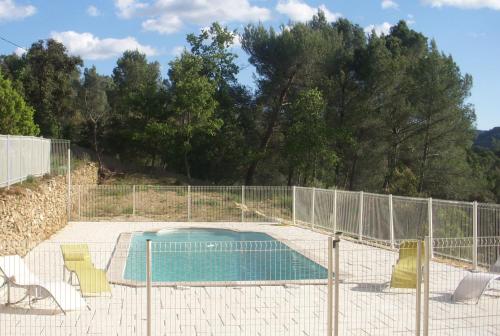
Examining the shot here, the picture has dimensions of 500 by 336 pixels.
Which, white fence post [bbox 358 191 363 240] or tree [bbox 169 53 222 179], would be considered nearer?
white fence post [bbox 358 191 363 240]

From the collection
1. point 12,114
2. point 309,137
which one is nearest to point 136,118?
point 309,137

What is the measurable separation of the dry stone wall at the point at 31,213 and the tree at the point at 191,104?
9.21 meters

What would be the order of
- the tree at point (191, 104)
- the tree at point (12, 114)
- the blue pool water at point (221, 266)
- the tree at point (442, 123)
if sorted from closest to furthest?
the blue pool water at point (221, 266) < the tree at point (12, 114) < the tree at point (191, 104) < the tree at point (442, 123)

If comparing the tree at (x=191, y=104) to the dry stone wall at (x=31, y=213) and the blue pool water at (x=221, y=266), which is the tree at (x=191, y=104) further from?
the blue pool water at (x=221, y=266)

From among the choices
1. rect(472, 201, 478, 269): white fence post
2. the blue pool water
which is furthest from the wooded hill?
rect(472, 201, 478, 269): white fence post

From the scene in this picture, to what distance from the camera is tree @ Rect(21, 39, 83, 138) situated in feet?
102

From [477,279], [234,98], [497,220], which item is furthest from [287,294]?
[234,98]

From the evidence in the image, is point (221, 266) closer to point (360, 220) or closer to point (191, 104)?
point (360, 220)

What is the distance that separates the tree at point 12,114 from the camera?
69.8 ft

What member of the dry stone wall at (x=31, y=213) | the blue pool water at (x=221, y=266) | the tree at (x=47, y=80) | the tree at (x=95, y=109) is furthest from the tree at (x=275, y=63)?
the blue pool water at (x=221, y=266)

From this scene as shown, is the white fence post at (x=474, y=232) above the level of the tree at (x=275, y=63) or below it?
below

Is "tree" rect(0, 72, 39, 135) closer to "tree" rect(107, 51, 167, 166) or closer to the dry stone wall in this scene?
the dry stone wall

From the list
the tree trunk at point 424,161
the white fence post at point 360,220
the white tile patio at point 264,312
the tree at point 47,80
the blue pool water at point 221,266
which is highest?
the tree at point 47,80

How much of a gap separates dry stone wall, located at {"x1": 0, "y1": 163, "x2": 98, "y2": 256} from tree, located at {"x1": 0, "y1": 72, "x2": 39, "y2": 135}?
2432 millimetres
